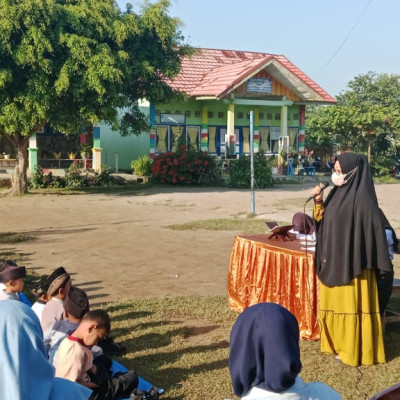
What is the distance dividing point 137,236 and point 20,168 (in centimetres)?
878

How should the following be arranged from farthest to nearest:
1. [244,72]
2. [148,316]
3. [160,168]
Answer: [244,72], [160,168], [148,316]

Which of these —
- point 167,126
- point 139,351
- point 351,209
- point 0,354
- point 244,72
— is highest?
point 244,72

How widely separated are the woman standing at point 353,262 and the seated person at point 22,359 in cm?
316

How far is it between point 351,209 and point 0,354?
3.43 metres

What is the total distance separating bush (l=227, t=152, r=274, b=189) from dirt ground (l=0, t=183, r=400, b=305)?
1.53 metres

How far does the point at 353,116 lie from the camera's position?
91.6 ft

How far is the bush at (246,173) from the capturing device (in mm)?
22141

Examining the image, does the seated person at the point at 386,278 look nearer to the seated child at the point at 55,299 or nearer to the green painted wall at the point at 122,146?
the seated child at the point at 55,299

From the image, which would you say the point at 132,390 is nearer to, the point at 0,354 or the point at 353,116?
the point at 0,354

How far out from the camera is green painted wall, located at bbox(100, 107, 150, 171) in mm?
26734

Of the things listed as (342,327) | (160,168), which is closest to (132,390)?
(342,327)

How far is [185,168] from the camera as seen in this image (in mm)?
22422

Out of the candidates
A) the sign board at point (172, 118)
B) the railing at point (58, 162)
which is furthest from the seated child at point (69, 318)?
the sign board at point (172, 118)

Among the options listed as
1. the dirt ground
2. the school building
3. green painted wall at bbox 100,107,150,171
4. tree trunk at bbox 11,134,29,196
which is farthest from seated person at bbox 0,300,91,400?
green painted wall at bbox 100,107,150,171
